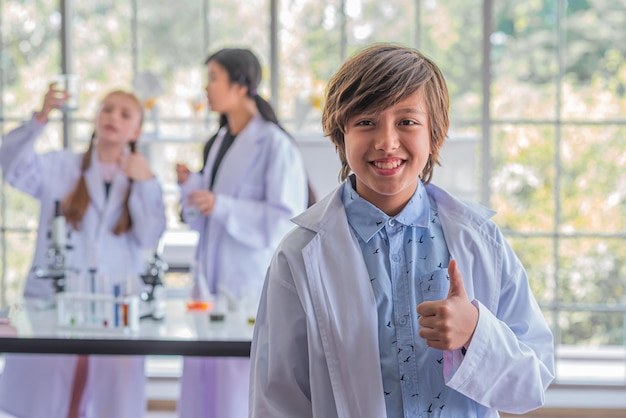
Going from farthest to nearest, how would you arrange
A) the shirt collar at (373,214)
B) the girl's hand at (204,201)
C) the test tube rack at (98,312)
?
1. the girl's hand at (204,201)
2. the test tube rack at (98,312)
3. the shirt collar at (373,214)

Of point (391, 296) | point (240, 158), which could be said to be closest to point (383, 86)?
point (391, 296)

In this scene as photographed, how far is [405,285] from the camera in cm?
121

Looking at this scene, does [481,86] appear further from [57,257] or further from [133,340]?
[133,340]

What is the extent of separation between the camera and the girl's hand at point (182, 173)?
2.80m

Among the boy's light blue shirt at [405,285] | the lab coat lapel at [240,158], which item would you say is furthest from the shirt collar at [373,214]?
the lab coat lapel at [240,158]

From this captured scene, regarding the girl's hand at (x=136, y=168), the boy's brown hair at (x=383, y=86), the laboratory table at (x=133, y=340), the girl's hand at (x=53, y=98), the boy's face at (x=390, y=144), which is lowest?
the laboratory table at (x=133, y=340)

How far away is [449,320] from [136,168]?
1.86 metres

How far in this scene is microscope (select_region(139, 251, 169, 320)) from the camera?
93.4 inches

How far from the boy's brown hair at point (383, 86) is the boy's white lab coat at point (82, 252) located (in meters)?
1.40

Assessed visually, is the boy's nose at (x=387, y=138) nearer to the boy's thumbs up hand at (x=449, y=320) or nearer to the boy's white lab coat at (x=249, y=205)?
the boy's thumbs up hand at (x=449, y=320)

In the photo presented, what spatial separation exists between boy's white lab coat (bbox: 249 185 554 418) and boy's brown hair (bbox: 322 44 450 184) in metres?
0.14

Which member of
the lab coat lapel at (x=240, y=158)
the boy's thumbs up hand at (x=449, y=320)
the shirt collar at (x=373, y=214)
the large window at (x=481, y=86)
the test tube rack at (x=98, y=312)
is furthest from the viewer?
the large window at (x=481, y=86)

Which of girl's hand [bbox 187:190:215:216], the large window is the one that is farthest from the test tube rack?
the large window

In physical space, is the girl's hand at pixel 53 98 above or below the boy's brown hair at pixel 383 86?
above
